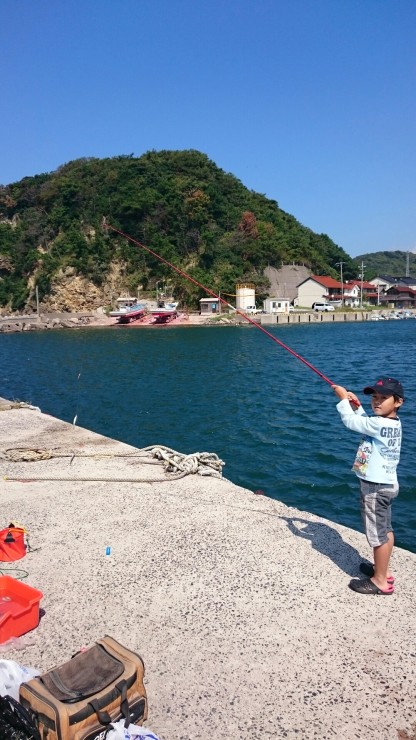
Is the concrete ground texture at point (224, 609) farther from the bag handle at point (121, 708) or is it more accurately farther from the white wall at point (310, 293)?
the white wall at point (310, 293)

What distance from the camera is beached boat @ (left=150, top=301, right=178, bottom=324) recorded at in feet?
230

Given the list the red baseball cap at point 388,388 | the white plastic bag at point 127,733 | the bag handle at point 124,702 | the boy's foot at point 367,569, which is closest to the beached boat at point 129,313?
the boy's foot at point 367,569

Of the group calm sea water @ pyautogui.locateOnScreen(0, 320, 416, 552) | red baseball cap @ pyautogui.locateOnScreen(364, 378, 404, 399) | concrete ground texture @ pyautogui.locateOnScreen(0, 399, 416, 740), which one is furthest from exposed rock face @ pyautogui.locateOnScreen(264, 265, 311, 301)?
red baseball cap @ pyautogui.locateOnScreen(364, 378, 404, 399)

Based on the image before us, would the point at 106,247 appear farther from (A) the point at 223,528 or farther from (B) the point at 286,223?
(A) the point at 223,528

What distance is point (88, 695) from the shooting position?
9.23 ft

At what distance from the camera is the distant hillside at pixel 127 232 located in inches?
3118

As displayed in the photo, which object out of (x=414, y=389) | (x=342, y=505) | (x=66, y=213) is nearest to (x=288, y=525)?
(x=342, y=505)

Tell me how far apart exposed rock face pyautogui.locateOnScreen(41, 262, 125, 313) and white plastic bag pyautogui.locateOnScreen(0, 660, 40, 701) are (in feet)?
256

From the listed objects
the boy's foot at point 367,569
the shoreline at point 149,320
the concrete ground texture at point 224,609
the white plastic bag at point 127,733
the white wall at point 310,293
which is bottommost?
the concrete ground texture at point 224,609

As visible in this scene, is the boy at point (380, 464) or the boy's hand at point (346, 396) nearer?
the boy at point (380, 464)

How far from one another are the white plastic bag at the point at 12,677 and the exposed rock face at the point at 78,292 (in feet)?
256

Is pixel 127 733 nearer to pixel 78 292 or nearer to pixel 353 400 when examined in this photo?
pixel 353 400

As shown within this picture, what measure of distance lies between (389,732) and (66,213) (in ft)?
296

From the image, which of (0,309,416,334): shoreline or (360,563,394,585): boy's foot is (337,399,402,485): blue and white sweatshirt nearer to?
(360,563,394,585): boy's foot
